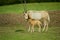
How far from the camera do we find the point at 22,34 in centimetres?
164

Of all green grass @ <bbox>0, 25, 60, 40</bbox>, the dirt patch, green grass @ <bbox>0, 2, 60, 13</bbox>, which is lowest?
green grass @ <bbox>0, 25, 60, 40</bbox>

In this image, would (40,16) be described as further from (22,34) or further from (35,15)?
(22,34)

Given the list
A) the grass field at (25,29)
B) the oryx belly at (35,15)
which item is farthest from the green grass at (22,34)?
the oryx belly at (35,15)

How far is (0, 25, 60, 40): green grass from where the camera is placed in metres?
1.60

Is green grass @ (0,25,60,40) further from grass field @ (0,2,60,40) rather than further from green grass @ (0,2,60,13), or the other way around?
green grass @ (0,2,60,13)

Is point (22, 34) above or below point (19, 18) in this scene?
below

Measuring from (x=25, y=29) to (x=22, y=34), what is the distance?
0.05m

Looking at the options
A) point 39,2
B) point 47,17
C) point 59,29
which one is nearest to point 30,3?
point 39,2

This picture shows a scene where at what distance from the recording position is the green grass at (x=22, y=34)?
5.26ft

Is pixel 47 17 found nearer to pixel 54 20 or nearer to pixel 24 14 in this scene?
pixel 54 20

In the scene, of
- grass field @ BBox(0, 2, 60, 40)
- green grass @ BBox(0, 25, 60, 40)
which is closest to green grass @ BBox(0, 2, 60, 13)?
grass field @ BBox(0, 2, 60, 40)

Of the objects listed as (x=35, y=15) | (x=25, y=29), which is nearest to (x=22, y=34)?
(x=25, y=29)

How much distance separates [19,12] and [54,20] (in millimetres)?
304

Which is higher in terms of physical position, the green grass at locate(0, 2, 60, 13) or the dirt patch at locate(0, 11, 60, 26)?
the green grass at locate(0, 2, 60, 13)
